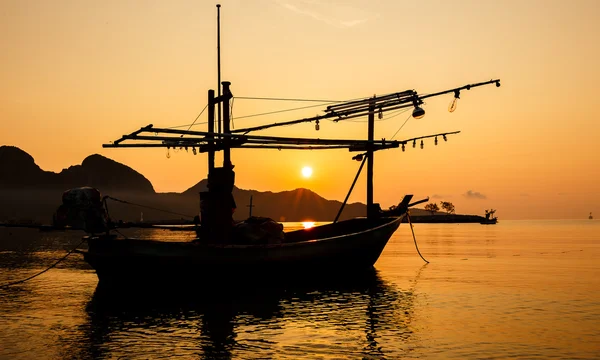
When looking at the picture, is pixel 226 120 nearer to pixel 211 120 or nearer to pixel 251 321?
pixel 211 120

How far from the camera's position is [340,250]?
26.0 meters

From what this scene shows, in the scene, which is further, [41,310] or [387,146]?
[387,146]

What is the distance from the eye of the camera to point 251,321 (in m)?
17.6

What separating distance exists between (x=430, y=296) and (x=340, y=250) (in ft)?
14.1

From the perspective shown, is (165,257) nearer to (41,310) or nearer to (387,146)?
(41,310)

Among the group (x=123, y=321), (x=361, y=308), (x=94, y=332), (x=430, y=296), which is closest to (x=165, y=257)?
(x=123, y=321)

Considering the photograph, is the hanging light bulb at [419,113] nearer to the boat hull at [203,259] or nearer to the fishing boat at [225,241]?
the fishing boat at [225,241]

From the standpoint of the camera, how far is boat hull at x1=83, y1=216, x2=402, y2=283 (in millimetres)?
20938

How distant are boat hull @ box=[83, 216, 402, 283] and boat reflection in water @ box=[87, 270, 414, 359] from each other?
636 mm

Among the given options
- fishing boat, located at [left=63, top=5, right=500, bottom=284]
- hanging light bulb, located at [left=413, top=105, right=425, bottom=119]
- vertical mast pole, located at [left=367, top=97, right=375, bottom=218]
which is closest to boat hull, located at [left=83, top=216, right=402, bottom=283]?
fishing boat, located at [left=63, top=5, right=500, bottom=284]

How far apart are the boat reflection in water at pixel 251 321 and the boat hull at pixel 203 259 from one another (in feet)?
2.09

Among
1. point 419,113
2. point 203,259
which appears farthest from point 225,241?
point 419,113

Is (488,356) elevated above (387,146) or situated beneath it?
situated beneath

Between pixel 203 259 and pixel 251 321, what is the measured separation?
4.57 meters
